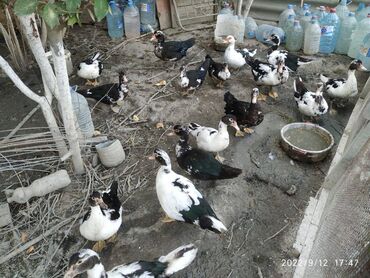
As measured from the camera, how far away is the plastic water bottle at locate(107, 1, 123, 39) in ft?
20.9

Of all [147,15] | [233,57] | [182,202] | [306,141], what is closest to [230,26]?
[233,57]

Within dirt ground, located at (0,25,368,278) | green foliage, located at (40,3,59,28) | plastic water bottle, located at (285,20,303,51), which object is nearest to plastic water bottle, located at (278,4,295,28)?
plastic water bottle, located at (285,20,303,51)

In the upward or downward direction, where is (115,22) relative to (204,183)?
upward

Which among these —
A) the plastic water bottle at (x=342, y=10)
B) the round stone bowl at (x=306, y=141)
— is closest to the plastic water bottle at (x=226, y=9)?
the plastic water bottle at (x=342, y=10)

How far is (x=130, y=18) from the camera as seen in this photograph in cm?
639

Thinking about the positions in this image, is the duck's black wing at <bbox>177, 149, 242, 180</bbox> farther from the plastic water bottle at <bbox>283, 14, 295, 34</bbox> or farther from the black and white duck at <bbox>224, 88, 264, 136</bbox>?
the plastic water bottle at <bbox>283, 14, 295, 34</bbox>

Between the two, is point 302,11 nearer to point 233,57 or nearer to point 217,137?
point 233,57

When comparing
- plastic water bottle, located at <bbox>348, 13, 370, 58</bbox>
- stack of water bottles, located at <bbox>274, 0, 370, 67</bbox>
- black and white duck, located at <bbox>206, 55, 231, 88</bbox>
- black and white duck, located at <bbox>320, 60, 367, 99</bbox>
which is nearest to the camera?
black and white duck, located at <bbox>320, 60, 367, 99</bbox>

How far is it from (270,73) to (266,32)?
6.11ft

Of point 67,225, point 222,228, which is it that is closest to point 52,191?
point 67,225

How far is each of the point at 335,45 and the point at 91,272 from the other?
5.57 meters

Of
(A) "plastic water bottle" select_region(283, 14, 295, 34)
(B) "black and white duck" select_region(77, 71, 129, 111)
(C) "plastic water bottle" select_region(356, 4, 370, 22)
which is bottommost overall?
(B) "black and white duck" select_region(77, 71, 129, 111)

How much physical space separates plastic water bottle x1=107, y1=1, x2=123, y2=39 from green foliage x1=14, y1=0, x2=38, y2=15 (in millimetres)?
4743

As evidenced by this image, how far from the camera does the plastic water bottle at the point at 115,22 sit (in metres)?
6.36
